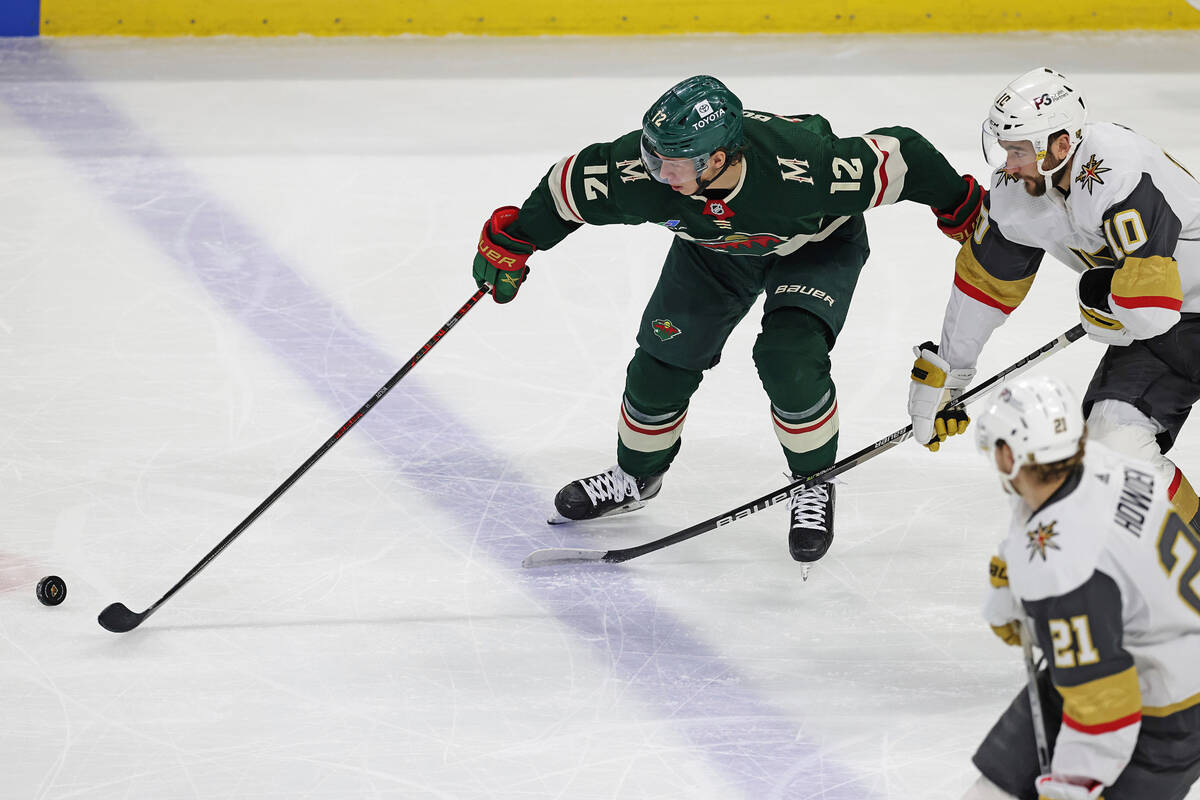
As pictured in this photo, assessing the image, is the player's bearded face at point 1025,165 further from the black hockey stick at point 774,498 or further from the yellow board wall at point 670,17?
the yellow board wall at point 670,17

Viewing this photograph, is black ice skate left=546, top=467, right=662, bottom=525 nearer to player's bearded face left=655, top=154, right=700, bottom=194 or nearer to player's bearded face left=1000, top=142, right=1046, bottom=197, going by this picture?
player's bearded face left=655, top=154, right=700, bottom=194

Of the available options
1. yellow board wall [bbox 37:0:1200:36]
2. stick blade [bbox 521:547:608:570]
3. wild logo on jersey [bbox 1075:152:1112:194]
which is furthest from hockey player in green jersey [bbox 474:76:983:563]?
yellow board wall [bbox 37:0:1200:36]

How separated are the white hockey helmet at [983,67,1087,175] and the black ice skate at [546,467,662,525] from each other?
4.00ft

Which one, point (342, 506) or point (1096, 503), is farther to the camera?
point (342, 506)

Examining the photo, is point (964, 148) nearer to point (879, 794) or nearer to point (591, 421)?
point (591, 421)

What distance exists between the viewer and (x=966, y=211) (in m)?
3.15

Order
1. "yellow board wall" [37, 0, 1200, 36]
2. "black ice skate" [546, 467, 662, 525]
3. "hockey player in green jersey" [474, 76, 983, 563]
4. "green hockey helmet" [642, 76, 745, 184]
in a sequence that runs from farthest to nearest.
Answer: "yellow board wall" [37, 0, 1200, 36] → "black ice skate" [546, 467, 662, 525] → "hockey player in green jersey" [474, 76, 983, 563] → "green hockey helmet" [642, 76, 745, 184]

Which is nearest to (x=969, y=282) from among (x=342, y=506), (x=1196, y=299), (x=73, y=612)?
(x=1196, y=299)

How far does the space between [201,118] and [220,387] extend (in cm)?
212

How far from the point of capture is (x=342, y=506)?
3566 millimetres

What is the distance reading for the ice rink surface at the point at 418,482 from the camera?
2746mm

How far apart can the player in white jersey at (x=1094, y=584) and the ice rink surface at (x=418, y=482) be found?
746 millimetres

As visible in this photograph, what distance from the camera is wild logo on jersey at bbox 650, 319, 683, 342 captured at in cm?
329

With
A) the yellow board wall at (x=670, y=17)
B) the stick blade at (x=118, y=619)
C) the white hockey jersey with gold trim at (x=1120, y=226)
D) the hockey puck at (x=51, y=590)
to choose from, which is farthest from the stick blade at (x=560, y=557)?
the yellow board wall at (x=670, y=17)
